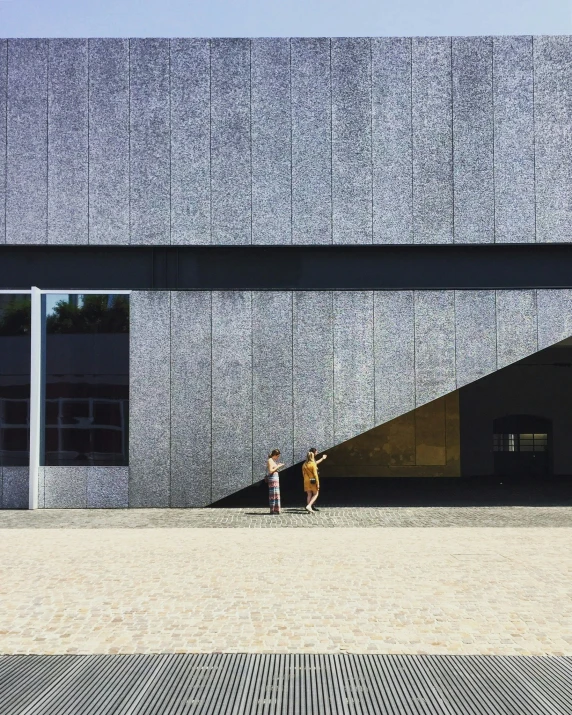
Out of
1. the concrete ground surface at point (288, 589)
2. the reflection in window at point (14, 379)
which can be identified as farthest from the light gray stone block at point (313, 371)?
the reflection in window at point (14, 379)

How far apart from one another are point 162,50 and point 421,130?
258 inches

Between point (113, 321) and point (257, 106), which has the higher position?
point (257, 106)

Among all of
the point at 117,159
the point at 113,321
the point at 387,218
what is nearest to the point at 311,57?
the point at 387,218

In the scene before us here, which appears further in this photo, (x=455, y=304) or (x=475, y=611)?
(x=455, y=304)

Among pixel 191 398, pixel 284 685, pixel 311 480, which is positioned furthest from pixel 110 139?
pixel 284 685

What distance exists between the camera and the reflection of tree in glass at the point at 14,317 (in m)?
15.8

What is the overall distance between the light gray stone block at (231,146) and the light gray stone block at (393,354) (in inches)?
148

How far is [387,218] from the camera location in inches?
624

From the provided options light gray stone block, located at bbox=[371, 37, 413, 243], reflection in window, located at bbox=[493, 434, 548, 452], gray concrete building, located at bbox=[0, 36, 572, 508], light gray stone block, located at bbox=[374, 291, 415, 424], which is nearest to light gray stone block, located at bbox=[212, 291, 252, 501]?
gray concrete building, located at bbox=[0, 36, 572, 508]

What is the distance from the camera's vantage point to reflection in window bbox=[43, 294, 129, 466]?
1546 centimetres

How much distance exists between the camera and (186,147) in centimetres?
1591

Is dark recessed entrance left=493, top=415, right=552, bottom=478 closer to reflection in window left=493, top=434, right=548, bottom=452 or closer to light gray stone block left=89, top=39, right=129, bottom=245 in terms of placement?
reflection in window left=493, top=434, right=548, bottom=452

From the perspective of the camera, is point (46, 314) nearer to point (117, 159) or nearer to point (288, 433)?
point (117, 159)

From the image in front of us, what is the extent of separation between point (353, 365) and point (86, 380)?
20.8 ft
